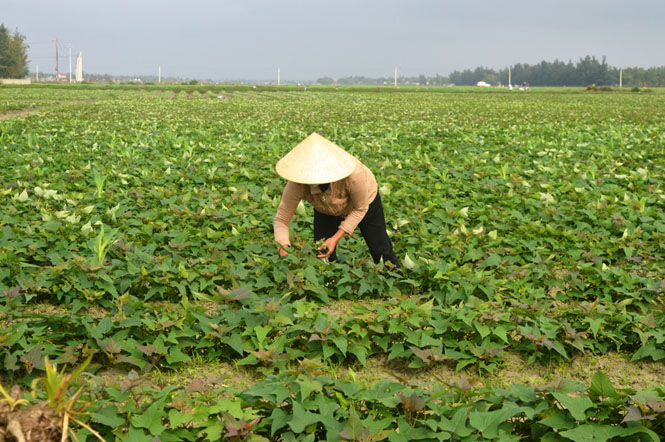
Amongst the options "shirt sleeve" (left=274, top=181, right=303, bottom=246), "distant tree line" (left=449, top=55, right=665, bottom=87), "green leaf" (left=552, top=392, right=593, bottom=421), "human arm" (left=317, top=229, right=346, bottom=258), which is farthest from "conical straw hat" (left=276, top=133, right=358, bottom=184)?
"distant tree line" (left=449, top=55, right=665, bottom=87)

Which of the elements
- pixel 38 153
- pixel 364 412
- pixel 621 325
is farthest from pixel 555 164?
pixel 38 153

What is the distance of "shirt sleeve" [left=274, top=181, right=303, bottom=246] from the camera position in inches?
171

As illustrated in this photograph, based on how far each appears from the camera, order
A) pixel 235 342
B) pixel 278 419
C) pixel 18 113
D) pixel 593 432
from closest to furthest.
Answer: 1. pixel 593 432
2. pixel 278 419
3. pixel 235 342
4. pixel 18 113

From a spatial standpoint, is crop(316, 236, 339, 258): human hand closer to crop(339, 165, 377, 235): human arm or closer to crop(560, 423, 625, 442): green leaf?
crop(339, 165, 377, 235): human arm

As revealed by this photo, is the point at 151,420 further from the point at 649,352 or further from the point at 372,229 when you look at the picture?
the point at 649,352

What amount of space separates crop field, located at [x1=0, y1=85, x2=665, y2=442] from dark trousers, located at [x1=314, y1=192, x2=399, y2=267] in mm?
186

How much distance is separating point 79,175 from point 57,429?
22.7 ft

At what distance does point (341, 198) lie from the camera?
14.3 feet

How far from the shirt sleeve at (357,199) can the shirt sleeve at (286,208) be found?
0.40 meters

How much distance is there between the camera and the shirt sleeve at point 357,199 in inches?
166

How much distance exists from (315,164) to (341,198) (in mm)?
624

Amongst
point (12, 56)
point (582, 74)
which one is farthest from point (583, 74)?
A: point (12, 56)

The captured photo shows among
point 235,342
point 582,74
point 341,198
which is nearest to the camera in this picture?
point 235,342

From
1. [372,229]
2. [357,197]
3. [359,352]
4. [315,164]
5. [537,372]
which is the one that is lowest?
[537,372]
